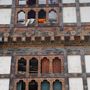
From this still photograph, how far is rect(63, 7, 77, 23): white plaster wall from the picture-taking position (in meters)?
17.6

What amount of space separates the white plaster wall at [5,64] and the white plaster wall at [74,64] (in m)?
2.37

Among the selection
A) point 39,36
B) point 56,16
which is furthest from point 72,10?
point 39,36

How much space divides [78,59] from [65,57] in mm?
517

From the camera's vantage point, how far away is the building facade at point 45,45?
16125mm

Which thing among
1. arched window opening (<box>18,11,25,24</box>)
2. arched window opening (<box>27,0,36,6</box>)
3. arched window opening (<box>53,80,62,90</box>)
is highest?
arched window opening (<box>27,0,36,6</box>)

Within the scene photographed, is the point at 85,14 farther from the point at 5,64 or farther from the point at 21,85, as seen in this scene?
the point at 21,85

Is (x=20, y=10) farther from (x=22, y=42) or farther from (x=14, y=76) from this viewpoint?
(x=14, y=76)

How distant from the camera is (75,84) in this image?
15.9 m

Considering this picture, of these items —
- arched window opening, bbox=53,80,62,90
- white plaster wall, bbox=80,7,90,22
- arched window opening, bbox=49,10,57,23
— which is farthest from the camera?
arched window opening, bbox=49,10,57,23

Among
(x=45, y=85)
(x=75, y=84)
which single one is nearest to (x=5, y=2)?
(x=45, y=85)

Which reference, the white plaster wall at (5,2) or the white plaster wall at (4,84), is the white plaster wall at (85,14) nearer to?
the white plaster wall at (5,2)

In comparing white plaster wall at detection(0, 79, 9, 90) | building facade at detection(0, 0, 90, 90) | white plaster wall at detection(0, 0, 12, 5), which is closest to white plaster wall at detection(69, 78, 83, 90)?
building facade at detection(0, 0, 90, 90)

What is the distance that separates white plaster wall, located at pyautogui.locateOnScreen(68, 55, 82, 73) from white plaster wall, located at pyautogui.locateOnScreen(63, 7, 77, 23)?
179 centimetres

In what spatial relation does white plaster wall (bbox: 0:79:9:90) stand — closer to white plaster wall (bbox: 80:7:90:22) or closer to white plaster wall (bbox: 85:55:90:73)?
white plaster wall (bbox: 85:55:90:73)
